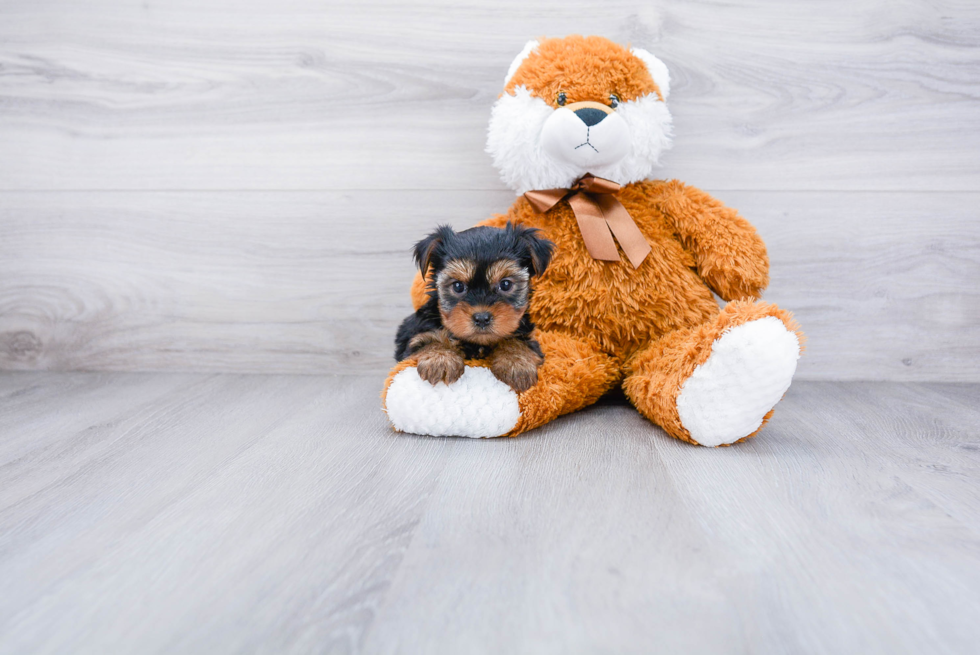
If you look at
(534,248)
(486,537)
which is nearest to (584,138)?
(534,248)

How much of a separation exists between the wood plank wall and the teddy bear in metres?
0.24

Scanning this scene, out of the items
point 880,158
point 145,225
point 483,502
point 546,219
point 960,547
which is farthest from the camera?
point 145,225

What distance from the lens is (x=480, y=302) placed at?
1000 mm

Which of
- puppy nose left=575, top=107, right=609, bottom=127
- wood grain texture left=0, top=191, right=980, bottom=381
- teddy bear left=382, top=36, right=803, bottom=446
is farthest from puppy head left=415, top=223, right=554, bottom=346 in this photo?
wood grain texture left=0, top=191, right=980, bottom=381

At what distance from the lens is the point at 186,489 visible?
2.92 ft

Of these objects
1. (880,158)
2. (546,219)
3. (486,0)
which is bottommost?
(546,219)

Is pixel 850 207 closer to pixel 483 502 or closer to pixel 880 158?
pixel 880 158

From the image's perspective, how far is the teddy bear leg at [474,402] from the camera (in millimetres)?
1056

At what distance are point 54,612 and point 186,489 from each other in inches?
11.5

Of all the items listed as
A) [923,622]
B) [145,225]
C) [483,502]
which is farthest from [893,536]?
[145,225]

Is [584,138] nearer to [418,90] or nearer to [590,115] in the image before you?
[590,115]

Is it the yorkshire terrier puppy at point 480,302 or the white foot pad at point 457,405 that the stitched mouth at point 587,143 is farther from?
the white foot pad at point 457,405

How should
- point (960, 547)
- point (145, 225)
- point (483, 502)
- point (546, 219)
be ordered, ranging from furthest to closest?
point (145, 225)
point (546, 219)
point (483, 502)
point (960, 547)

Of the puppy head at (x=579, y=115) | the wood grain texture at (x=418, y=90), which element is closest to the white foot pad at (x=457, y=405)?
the puppy head at (x=579, y=115)
